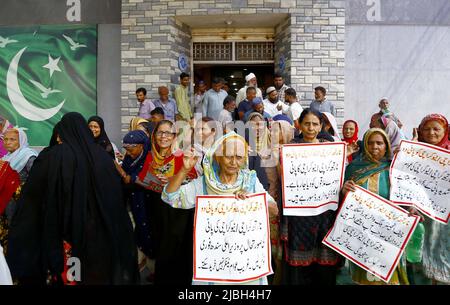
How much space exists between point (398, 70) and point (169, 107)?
5.05 meters

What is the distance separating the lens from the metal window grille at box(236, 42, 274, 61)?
9.51 metres

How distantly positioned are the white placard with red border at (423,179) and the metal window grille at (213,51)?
693 centimetres

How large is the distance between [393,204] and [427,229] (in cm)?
50

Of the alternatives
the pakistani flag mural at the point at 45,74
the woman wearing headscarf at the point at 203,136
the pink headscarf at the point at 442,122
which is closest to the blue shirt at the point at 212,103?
the pakistani flag mural at the point at 45,74

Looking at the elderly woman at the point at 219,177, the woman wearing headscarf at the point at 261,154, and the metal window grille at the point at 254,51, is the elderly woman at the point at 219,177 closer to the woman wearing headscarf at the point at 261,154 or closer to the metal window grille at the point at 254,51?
the woman wearing headscarf at the point at 261,154

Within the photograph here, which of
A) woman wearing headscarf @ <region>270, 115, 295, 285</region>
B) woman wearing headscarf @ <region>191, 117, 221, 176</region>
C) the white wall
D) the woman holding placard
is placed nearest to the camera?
the woman holding placard

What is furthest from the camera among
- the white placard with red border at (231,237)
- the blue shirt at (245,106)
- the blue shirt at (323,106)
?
the blue shirt at (323,106)

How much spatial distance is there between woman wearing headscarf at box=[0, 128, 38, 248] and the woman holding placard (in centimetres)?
237

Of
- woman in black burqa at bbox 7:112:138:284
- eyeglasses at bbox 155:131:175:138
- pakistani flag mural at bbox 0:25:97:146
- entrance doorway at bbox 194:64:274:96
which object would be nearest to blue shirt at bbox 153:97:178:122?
entrance doorway at bbox 194:64:274:96

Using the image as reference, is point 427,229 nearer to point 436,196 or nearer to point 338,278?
point 436,196

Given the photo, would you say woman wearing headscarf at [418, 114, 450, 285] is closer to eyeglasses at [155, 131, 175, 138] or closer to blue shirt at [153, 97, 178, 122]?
eyeglasses at [155, 131, 175, 138]

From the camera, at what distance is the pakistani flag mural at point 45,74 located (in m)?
9.20

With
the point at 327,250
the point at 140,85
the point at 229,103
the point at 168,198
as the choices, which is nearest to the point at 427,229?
the point at 327,250

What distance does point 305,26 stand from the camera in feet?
26.3
